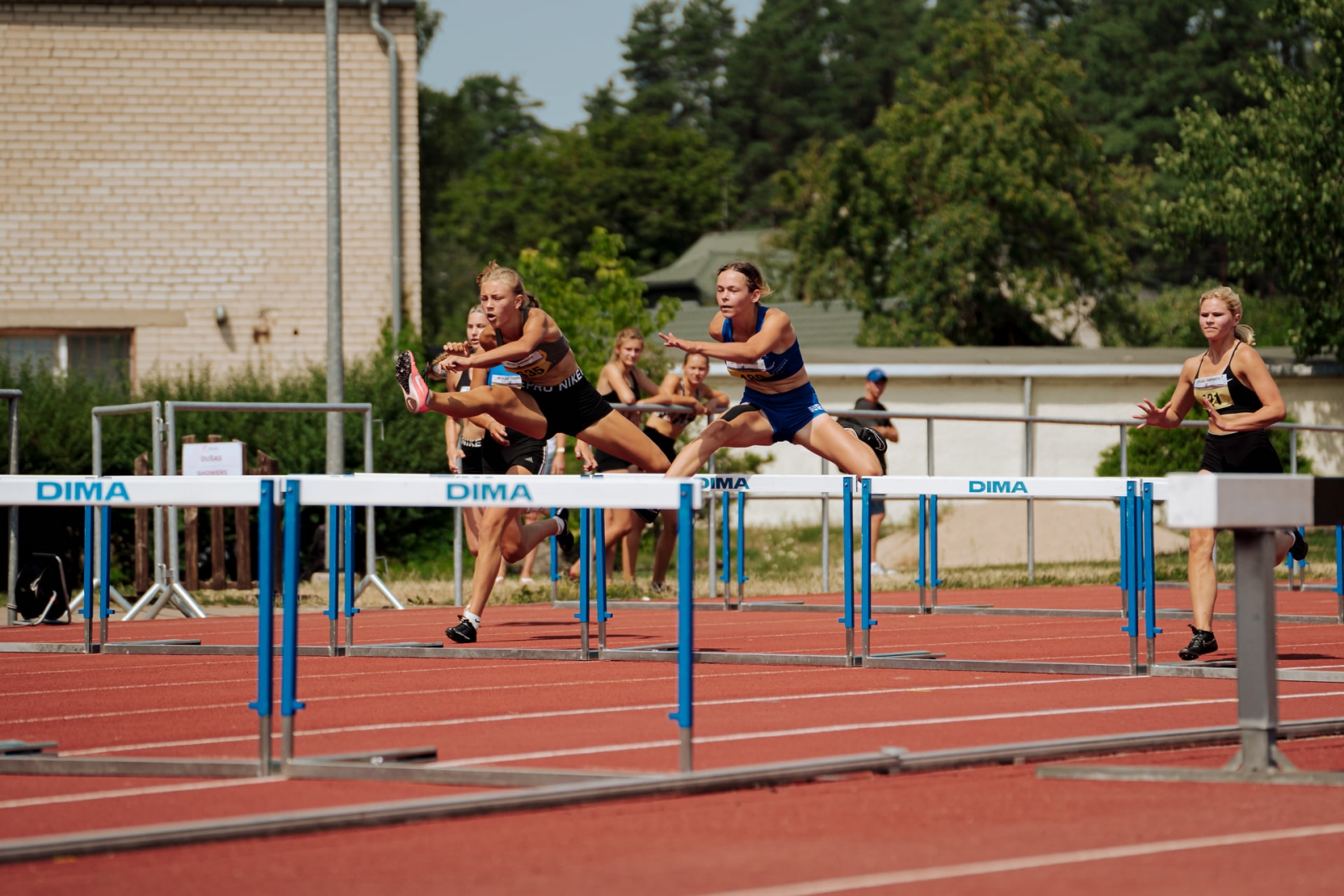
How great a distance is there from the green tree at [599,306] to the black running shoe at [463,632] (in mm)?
12688

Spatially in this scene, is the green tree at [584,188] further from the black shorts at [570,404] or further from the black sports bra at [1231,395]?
the black sports bra at [1231,395]

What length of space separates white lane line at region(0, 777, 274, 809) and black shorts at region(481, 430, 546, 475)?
5.96 metres

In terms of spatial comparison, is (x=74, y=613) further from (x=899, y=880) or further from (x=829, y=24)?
(x=829, y=24)

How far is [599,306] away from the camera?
2366cm

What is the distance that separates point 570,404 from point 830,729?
3.53 m

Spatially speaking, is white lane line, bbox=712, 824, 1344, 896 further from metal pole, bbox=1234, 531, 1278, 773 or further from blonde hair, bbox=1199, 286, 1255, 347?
blonde hair, bbox=1199, 286, 1255, 347

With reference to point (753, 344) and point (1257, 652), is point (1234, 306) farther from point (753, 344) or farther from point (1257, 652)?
point (1257, 652)

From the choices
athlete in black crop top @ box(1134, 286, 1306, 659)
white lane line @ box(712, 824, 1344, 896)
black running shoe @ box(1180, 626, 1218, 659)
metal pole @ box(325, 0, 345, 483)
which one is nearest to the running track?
white lane line @ box(712, 824, 1344, 896)

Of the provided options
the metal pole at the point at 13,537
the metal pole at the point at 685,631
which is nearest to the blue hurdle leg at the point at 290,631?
the metal pole at the point at 685,631

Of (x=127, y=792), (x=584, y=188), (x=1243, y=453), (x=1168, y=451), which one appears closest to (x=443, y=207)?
(x=584, y=188)

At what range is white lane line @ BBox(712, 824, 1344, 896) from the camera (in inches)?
154

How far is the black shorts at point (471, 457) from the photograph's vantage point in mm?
11703

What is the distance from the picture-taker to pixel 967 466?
2647 centimetres

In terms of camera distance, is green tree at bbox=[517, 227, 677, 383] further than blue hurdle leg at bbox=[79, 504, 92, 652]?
Yes
